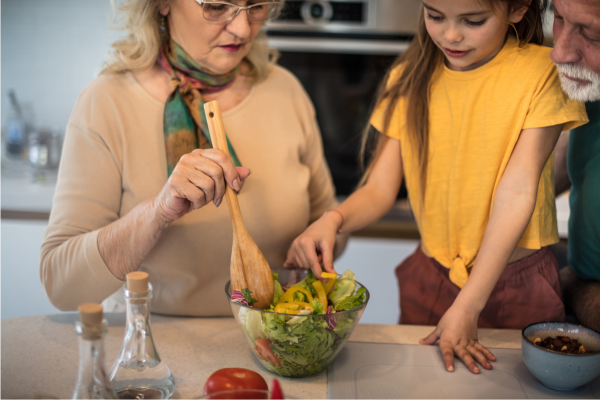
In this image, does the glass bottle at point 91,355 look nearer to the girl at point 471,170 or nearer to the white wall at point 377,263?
the girl at point 471,170

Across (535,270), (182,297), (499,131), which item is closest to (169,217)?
(182,297)

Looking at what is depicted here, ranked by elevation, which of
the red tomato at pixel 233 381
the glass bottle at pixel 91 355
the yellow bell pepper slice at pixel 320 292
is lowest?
the red tomato at pixel 233 381

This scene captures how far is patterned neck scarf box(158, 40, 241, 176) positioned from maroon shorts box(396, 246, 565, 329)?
1.71 ft

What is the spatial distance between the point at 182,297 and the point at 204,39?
21.9 inches

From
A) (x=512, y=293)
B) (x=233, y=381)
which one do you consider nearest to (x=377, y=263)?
(x=512, y=293)

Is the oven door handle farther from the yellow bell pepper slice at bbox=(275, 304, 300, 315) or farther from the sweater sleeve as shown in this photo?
the yellow bell pepper slice at bbox=(275, 304, 300, 315)

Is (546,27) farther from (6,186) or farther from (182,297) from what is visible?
(6,186)

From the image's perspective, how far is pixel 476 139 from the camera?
3.37 ft

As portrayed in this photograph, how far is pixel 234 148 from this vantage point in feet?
3.97

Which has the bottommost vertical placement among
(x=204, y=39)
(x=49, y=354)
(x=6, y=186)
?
(x=6, y=186)

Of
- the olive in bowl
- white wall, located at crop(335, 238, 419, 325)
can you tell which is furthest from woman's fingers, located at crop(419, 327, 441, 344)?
white wall, located at crop(335, 238, 419, 325)

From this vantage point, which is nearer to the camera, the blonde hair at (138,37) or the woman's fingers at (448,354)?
the woman's fingers at (448,354)

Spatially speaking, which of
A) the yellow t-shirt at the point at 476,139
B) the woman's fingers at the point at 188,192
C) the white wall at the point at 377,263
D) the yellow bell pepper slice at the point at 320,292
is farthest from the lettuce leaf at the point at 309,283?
the white wall at the point at 377,263

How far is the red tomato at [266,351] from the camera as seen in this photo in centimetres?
78
